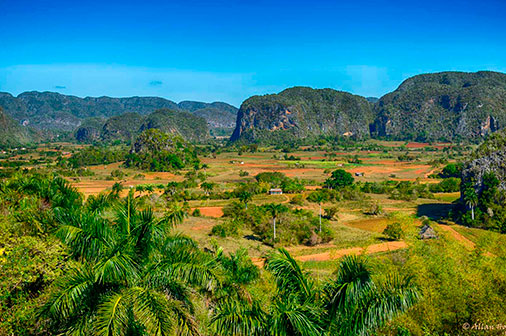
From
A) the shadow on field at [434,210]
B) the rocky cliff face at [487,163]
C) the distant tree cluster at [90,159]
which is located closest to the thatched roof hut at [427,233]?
the shadow on field at [434,210]

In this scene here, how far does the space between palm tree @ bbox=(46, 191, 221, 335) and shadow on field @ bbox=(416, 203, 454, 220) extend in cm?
3720

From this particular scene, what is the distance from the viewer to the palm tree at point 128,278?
607 centimetres

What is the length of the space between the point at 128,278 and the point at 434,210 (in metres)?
43.1

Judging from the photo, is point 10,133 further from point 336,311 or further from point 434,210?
point 336,311

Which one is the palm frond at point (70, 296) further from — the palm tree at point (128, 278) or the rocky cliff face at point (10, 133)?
the rocky cliff face at point (10, 133)

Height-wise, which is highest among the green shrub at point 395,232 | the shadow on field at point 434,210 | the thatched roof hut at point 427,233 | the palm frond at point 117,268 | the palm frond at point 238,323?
the palm frond at point 117,268

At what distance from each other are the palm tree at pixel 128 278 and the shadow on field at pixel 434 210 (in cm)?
3720

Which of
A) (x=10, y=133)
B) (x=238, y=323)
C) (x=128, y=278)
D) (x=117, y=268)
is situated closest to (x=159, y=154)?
(x=128, y=278)

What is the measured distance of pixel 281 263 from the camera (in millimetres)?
6891

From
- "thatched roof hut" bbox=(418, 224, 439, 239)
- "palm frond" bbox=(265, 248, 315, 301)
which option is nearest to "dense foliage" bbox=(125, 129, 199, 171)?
"thatched roof hut" bbox=(418, 224, 439, 239)

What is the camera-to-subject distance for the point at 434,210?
140 ft

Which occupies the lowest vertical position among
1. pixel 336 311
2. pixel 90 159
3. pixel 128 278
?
pixel 90 159

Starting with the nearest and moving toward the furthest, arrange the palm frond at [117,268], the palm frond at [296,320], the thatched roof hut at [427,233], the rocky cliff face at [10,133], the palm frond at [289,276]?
the palm frond at [296,320] → the palm frond at [117,268] → the palm frond at [289,276] → the thatched roof hut at [427,233] → the rocky cliff face at [10,133]

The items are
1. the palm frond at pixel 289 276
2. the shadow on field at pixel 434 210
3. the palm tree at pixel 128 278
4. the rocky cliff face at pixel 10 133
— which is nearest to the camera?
the palm tree at pixel 128 278
